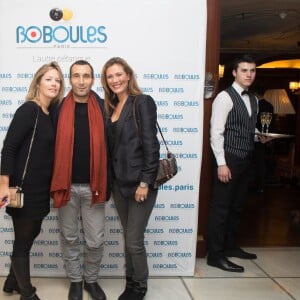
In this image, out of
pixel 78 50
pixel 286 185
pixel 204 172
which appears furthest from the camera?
pixel 286 185

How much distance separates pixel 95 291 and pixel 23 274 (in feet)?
1.69

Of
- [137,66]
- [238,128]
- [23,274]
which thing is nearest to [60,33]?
[137,66]

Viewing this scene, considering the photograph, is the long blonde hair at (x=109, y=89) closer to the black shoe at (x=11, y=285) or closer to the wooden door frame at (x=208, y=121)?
the wooden door frame at (x=208, y=121)

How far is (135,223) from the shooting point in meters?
2.76

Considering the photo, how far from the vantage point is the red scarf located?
2678mm

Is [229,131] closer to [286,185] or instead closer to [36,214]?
[36,214]

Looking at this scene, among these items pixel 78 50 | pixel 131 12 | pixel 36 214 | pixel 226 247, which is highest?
pixel 131 12

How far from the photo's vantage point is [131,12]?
320 cm

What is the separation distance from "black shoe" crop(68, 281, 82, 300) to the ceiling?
177 inches

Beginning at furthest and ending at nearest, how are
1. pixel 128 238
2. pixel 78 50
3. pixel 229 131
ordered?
pixel 229 131 < pixel 78 50 < pixel 128 238

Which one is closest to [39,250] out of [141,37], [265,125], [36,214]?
[36,214]

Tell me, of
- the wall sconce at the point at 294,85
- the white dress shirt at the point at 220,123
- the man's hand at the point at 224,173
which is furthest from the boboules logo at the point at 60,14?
the wall sconce at the point at 294,85

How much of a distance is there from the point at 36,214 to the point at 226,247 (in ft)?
6.31

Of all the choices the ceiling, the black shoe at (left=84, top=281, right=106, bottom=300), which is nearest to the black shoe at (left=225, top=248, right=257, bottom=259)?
the black shoe at (left=84, top=281, right=106, bottom=300)
